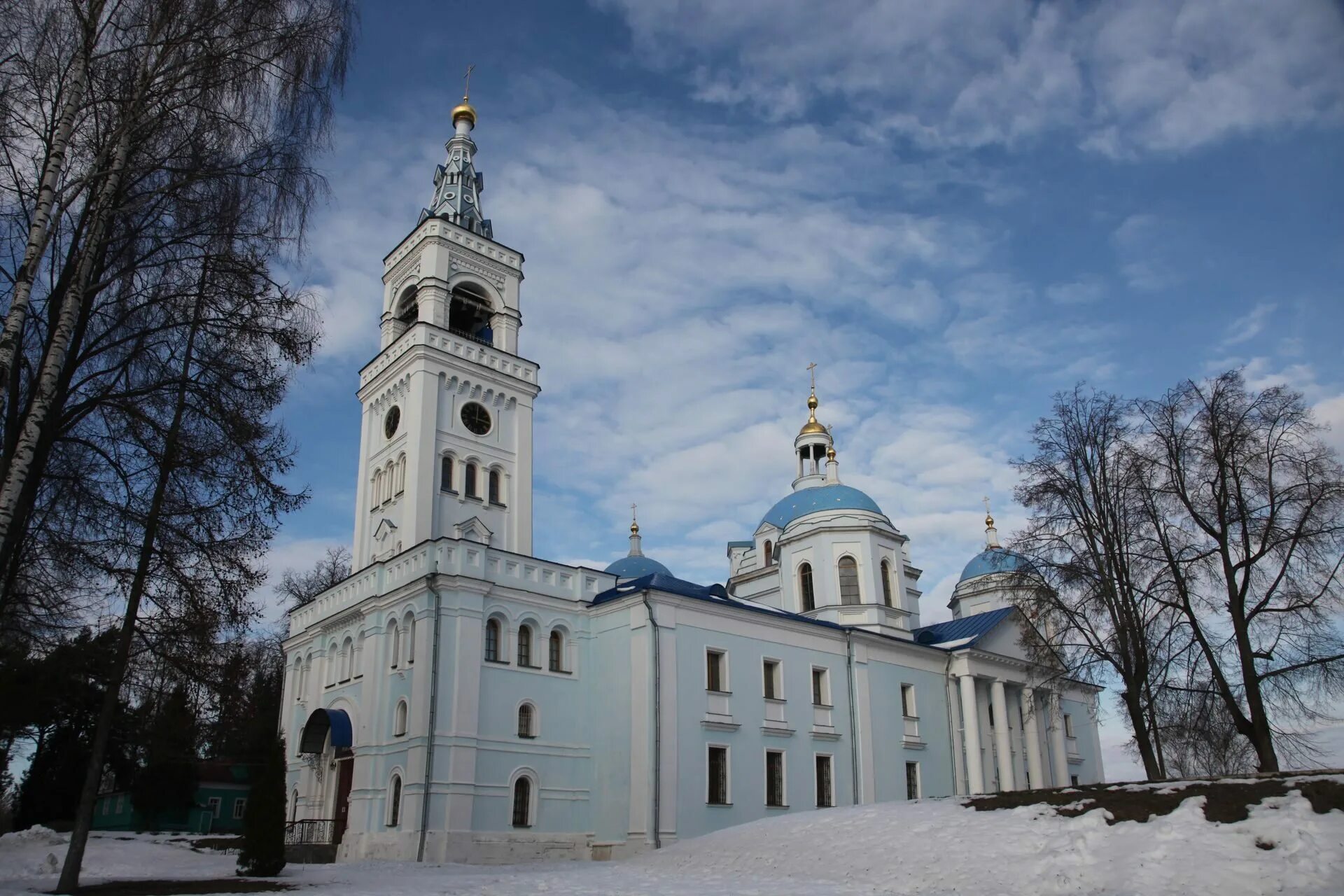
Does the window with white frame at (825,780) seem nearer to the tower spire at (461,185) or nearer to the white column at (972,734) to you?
the white column at (972,734)

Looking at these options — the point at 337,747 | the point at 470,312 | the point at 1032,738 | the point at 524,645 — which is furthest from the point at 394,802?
the point at 1032,738

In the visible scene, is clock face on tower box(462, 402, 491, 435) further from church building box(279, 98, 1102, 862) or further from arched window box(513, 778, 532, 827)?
arched window box(513, 778, 532, 827)

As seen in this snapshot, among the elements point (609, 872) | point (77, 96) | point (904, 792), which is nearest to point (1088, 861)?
point (609, 872)

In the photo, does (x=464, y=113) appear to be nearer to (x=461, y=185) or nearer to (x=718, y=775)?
(x=461, y=185)

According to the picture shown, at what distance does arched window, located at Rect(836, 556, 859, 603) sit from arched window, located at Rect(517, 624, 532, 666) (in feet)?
44.9

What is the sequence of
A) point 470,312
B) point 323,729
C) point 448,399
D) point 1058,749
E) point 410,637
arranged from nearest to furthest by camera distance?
1. point 410,637
2. point 323,729
3. point 448,399
4. point 470,312
5. point 1058,749

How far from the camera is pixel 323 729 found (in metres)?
26.6

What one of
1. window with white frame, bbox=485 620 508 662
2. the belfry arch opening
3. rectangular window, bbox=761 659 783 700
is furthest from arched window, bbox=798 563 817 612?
window with white frame, bbox=485 620 508 662

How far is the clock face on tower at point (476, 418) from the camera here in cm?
3059

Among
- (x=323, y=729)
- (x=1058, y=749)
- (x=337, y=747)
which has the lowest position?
(x=337, y=747)

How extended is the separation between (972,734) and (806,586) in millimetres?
7802

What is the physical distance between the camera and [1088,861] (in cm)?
1283

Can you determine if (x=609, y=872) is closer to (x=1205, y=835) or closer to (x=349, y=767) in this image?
(x=1205, y=835)

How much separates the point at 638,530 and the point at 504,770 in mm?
21084
